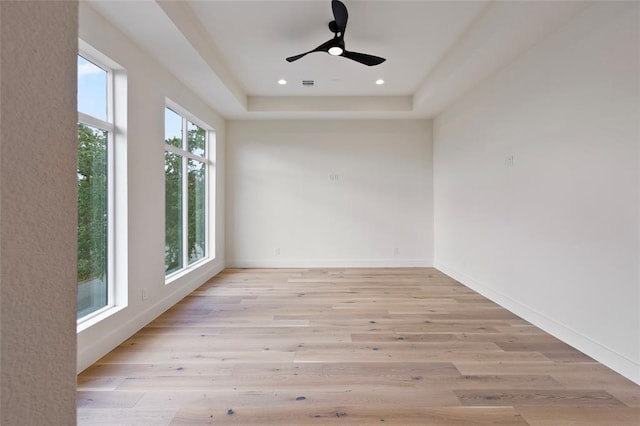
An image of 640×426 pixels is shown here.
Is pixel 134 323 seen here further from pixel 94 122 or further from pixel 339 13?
pixel 339 13

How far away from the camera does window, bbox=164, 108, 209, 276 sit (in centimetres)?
374

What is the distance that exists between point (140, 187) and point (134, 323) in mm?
1280

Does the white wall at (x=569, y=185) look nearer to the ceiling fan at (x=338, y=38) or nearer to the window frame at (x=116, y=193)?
the ceiling fan at (x=338, y=38)

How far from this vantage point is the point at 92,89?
8.28ft

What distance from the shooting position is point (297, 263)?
5.71 meters

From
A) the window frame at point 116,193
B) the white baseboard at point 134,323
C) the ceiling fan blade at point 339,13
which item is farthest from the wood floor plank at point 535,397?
the ceiling fan blade at point 339,13

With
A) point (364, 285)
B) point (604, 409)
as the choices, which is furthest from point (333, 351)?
point (364, 285)

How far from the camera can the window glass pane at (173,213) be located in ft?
12.0

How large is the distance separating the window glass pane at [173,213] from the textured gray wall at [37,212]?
3247mm

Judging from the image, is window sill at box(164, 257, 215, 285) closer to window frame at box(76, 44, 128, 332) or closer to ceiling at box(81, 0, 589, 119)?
window frame at box(76, 44, 128, 332)

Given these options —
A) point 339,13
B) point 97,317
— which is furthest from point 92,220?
point 339,13

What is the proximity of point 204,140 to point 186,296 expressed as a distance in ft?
8.34

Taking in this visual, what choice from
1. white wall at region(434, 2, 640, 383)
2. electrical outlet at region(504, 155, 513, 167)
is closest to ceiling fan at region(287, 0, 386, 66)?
white wall at region(434, 2, 640, 383)

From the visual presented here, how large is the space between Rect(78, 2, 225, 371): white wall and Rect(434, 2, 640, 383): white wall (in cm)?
385
